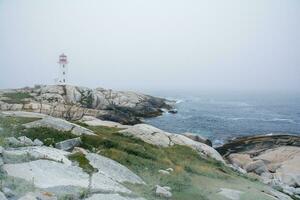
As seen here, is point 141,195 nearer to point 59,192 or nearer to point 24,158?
point 59,192

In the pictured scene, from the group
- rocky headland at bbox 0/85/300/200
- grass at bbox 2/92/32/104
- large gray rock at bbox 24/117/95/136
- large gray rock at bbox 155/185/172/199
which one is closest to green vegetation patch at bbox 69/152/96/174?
rocky headland at bbox 0/85/300/200

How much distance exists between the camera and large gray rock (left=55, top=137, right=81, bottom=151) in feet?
64.7

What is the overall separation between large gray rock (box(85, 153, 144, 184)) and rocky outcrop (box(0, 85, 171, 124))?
4464 centimetres

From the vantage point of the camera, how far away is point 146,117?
83250 mm

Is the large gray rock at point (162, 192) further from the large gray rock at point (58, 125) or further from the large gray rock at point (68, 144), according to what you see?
the large gray rock at point (58, 125)

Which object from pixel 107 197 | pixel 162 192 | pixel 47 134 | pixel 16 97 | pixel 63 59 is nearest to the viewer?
pixel 107 197

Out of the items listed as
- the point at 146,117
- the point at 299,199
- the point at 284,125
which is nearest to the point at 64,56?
the point at 146,117

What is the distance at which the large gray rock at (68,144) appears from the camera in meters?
19.7

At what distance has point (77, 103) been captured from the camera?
7600 centimetres

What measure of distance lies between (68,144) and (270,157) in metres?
31.2

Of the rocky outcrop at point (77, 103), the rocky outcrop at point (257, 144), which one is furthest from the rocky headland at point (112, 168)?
the rocky outcrop at point (77, 103)

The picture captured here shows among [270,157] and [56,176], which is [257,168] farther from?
[56,176]

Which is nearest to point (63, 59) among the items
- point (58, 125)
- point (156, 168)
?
point (58, 125)

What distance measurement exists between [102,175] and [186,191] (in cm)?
438
